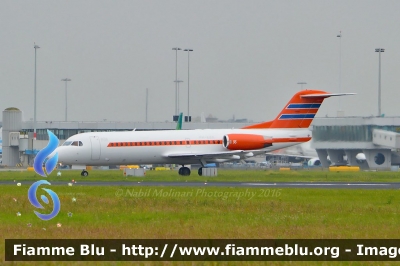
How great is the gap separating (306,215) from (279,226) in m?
3.15

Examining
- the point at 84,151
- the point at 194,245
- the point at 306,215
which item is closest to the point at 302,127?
the point at 84,151

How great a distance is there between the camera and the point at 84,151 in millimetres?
56688

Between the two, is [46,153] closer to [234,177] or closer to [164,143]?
[234,177]

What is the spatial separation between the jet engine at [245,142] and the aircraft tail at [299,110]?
1.91 meters

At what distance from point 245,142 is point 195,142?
3924 mm

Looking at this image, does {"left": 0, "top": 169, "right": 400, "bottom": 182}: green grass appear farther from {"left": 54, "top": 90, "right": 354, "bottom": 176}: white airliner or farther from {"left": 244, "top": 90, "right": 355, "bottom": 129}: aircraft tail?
{"left": 244, "top": 90, "right": 355, "bottom": 129}: aircraft tail

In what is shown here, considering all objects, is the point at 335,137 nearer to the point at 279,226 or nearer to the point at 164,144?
the point at 164,144

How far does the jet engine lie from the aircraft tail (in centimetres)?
191

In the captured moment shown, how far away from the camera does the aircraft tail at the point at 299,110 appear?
194ft

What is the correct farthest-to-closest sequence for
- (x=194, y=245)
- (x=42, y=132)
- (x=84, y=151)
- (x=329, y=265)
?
(x=42, y=132) < (x=84, y=151) < (x=194, y=245) < (x=329, y=265)

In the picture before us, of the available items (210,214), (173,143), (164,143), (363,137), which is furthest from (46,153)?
(363,137)

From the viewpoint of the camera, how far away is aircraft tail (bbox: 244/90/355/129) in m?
59.1

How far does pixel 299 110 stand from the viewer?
59219 millimetres

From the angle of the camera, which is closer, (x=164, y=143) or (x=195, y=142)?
(x=164, y=143)
